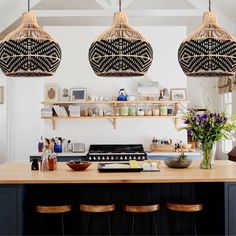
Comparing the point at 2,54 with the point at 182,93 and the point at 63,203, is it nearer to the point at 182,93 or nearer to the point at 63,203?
the point at 63,203

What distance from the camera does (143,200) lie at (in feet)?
13.0

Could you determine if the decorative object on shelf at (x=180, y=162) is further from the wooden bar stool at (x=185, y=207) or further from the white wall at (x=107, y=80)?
the white wall at (x=107, y=80)

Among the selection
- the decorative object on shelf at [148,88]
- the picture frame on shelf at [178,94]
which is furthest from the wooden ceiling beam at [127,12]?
the picture frame on shelf at [178,94]

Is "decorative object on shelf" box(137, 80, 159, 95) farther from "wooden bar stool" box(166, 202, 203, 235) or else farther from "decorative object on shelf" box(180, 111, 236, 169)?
"wooden bar stool" box(166, 202, 203, 235)

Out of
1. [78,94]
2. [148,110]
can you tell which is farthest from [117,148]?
[78,94]

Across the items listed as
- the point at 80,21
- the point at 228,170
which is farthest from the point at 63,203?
the point at 80,21

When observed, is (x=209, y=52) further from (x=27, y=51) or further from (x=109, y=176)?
(x=27, y=51)

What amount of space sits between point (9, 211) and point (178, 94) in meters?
4.08

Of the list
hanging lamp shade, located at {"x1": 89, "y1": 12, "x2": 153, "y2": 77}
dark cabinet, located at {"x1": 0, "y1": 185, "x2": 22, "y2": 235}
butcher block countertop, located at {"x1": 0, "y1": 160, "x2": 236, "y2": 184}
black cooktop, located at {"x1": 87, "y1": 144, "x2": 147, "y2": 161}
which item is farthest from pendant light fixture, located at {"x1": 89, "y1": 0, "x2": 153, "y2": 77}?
black cooktop, located at {"x1": 87, "y1": 144, "x2": 147, "y2": 161}

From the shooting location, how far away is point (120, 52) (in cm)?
322

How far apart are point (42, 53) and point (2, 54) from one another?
341 mm

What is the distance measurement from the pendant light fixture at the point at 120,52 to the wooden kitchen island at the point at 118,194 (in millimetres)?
973

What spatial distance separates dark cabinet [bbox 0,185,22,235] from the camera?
3.50m

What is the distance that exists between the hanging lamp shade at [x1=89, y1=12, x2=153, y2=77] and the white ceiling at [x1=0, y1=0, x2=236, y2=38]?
391 centimetres
